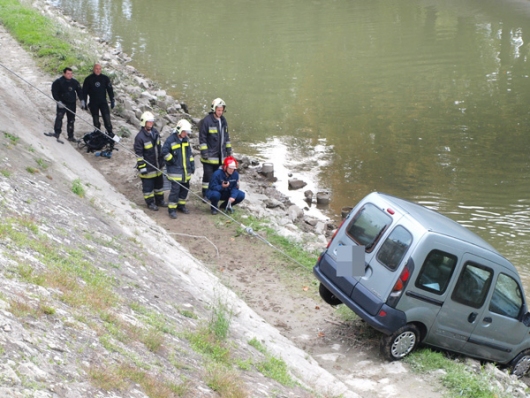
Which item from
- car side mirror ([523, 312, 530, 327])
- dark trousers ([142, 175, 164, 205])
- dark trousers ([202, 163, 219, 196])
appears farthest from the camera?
dark trousers ([202, 163, 219, 196])

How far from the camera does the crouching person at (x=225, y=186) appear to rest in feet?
44.6

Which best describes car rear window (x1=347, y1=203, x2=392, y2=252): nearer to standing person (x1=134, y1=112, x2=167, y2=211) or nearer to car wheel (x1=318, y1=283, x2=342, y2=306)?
car wheel (x1=318, y1=283, x2=342, y2=306)

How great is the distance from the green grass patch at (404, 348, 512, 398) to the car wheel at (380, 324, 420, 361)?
0.44 feet

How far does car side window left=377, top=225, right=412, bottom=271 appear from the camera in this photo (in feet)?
28.8

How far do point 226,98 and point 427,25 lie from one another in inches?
768

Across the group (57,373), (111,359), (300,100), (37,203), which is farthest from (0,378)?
(300,100)

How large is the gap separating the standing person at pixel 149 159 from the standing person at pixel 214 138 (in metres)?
0.95

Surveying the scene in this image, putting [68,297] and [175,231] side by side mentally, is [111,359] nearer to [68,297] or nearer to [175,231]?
[68,297]

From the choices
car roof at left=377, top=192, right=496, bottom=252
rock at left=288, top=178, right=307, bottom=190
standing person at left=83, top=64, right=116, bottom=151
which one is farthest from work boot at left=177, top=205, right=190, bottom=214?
rock at left=288, top=178, right=307, bottom=190

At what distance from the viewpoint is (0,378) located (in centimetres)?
495

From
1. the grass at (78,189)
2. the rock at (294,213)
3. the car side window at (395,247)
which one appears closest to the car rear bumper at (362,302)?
the car side window at (395,247)

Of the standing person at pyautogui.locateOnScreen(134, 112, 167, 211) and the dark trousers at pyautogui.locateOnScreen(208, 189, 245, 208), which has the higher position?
the standing person at pyautogui.locateOnScreen(134, 112, 167, 211)

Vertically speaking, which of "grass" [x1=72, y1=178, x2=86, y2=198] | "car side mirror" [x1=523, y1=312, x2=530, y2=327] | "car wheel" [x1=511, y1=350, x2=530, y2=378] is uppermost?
"grass" [x1=72, y1=178, x2=86, y2=198]

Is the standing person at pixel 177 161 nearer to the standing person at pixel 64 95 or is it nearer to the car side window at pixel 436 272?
the standing person at pixel 64 95
